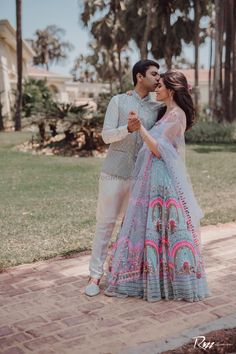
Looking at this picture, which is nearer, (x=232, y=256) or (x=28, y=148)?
(x=232, y=256)

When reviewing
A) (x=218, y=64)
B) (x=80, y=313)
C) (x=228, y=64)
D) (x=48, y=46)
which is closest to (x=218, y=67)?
(x=218, y=64)

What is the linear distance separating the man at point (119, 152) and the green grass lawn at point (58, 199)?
3.86 ft

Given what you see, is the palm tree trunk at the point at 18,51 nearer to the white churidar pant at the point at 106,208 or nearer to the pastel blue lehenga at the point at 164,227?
the white churidar pant at the point at 106,208

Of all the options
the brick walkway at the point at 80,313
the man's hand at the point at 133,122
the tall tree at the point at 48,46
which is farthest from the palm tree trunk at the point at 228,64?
the tall tree at the point at 48,46

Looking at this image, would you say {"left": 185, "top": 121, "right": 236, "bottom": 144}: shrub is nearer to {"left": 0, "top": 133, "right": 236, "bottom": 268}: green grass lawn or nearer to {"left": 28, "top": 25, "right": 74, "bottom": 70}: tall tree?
{"left": 0, "top": 133, "right": 236, "bottom": 268}: green grass lawn

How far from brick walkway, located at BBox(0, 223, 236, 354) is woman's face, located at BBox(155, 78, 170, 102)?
1.51m

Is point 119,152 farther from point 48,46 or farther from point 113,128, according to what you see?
point 48,46

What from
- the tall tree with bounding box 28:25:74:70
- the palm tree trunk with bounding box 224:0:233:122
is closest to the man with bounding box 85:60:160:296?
the palm tree trunk with bounding box 224:0:233:122

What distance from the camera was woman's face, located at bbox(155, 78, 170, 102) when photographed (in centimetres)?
379

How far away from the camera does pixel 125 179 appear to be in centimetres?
396

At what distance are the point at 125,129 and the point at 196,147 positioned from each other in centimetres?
1299

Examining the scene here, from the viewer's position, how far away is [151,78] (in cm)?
389

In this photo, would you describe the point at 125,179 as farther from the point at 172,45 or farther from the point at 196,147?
the point at 172,45

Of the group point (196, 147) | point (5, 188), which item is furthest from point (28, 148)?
point (5, 188)
